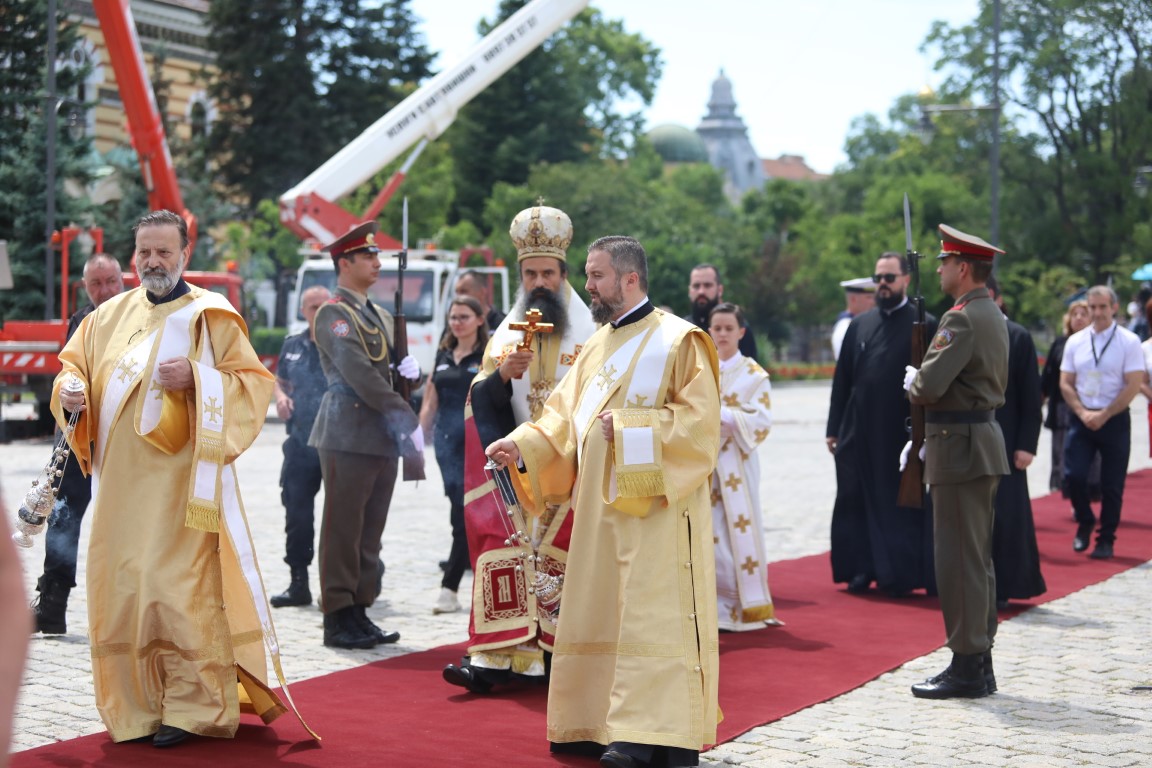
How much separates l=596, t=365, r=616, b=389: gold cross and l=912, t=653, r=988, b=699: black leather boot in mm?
2173

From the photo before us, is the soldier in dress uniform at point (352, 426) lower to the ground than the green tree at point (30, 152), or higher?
lower

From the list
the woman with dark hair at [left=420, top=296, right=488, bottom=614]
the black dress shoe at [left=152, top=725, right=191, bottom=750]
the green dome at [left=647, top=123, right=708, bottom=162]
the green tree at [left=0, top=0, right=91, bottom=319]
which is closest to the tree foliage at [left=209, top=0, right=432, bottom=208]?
the green tree at [left=0, top=0, right=91, bottom=319]

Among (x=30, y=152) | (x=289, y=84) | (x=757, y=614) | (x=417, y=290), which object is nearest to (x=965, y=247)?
(x=757, y=614)

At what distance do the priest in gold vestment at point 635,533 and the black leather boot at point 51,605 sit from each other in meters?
3.18

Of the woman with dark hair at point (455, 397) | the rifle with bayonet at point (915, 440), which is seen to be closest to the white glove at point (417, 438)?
the woman with dark hair at point (455, 397)

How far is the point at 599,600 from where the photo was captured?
5414 millimetres

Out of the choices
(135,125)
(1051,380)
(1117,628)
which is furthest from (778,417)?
(1117,628)

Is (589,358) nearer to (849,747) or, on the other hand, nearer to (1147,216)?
(849,747)

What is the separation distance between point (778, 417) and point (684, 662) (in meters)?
22.6

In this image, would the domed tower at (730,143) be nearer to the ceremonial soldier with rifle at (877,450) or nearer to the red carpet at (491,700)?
the ceremonial soldier with rifle at (877,450)

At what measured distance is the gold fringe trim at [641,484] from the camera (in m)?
5.26

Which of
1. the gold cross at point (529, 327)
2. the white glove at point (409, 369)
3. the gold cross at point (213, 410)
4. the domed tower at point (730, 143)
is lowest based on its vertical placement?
the gold cross at point (213, 410)

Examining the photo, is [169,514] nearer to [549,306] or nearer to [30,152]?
[549,306]

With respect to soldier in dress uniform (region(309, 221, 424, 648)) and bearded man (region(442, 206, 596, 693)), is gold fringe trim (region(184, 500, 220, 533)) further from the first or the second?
soldier in dress uniform (region(309, 221, 424, 648))
